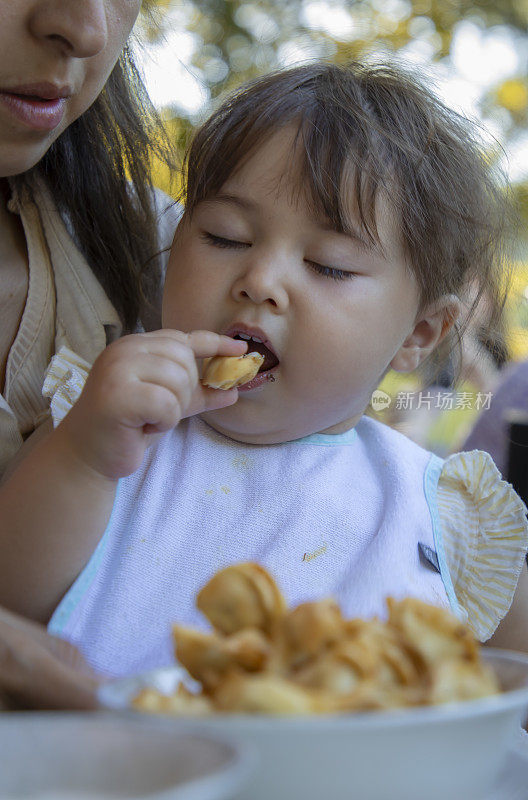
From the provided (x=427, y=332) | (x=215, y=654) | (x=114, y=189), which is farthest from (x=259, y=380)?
(x=215, y=654)

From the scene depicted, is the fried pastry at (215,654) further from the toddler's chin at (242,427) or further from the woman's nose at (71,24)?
the woman's nose at (71,24)

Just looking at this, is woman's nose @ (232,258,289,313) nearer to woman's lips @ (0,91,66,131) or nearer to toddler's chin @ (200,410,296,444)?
toddler's chin @ (200,410,296,444)

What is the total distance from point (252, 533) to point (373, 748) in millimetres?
1010

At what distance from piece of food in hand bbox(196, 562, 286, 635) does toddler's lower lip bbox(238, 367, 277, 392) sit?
0.82m

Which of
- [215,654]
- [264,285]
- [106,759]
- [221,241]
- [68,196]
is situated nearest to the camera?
[106,759]

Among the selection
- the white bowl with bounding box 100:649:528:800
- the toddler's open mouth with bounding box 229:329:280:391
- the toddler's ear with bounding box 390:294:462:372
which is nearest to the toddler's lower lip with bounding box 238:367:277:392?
the toddler's open mouth with bounding box 229:329:280:391

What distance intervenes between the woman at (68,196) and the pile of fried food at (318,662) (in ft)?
3.64

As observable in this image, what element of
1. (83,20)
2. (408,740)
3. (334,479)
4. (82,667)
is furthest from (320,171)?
(408,740)

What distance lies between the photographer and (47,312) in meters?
1.95

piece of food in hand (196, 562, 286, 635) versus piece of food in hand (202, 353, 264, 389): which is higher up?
piece of food in hand (202, 353, 264, 389)

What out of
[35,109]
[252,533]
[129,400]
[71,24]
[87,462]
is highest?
[71,24]

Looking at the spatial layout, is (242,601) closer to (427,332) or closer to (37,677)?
(37,677)

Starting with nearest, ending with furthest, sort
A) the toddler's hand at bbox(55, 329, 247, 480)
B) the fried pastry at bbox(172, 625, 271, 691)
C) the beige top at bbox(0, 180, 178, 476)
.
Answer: the fried pastry at bbox(172, 625, 271, 691) < the toddler's hand at bbox(55, 329, 247, 480) < the beige top at bbox(0, 180, 178, 476)

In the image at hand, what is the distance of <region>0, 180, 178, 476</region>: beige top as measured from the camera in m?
1.86
